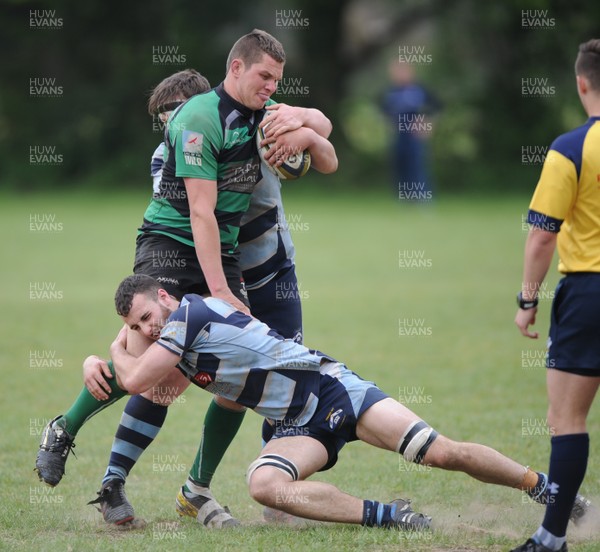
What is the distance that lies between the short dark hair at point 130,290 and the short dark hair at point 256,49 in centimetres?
119

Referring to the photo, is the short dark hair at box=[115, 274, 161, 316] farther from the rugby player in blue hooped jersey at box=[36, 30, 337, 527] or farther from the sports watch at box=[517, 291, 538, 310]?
the sports watch at box=[517, 291, 538, 310]

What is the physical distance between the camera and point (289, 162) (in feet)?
16.5

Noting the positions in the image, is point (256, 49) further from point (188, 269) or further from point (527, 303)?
point (527, 303)

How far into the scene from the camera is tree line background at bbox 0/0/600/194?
25.2 m

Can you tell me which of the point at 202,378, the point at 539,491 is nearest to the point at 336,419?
the point at 202,378

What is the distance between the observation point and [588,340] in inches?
160

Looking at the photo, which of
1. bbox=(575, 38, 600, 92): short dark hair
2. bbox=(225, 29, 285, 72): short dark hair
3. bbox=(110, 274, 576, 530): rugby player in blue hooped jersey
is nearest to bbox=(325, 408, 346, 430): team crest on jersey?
bbox=(110, 274, 576, 530): rugby player in blue hooped jersey

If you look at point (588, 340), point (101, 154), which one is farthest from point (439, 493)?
point (101, 154)

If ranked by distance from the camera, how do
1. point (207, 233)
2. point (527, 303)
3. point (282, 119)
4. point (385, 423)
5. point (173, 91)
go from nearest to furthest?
point (527, 303)
point (385, 423)
point (207, 233)
point (282, 119)
point (173, 91)

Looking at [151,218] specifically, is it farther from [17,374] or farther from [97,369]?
[17,374]

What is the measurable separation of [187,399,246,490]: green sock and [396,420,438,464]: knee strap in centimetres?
104

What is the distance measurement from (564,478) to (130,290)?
2127mm

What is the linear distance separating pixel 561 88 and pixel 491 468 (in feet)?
71.8

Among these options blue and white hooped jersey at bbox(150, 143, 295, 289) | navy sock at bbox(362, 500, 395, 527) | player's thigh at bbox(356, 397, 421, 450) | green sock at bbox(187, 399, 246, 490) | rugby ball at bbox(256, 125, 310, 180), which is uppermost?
rugby ball at bbox(256, 125, 310, 180)
